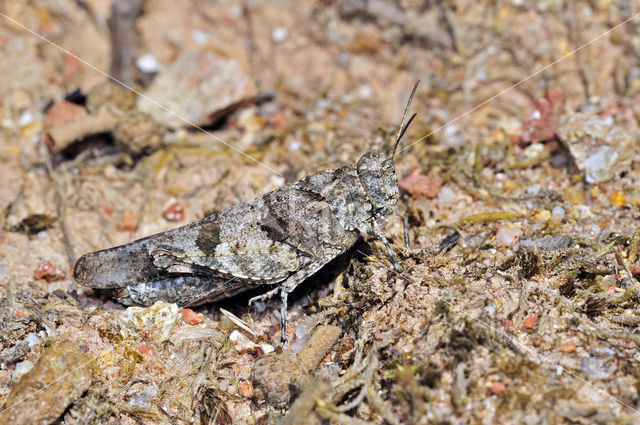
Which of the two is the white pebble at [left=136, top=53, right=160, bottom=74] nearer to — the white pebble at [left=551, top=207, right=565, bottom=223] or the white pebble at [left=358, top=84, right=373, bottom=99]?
the white pebble at [left=358, top=84, right=373, bottom=99]

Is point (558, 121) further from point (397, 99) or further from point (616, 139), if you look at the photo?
point (397, 99)

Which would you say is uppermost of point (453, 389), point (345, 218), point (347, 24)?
point (347, 24)

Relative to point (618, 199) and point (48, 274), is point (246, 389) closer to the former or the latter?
point (48, 274)

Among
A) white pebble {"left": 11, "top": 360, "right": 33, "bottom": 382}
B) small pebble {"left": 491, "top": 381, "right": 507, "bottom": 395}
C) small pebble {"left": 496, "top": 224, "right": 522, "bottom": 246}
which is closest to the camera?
small pebble {"left": 491, "top": 381, "right": 507, "bottom": 395}

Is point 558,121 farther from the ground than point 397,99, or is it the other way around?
point 558,121

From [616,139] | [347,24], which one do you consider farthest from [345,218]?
[347,24]

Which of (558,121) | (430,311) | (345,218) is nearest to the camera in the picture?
(430,311)

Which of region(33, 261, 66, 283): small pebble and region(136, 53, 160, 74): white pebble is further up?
region(136, 53, 160, 74): white pebble

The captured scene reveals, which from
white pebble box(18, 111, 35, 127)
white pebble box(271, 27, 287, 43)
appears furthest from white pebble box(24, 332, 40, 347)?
white pebble box(271, 27, 287, 43)
